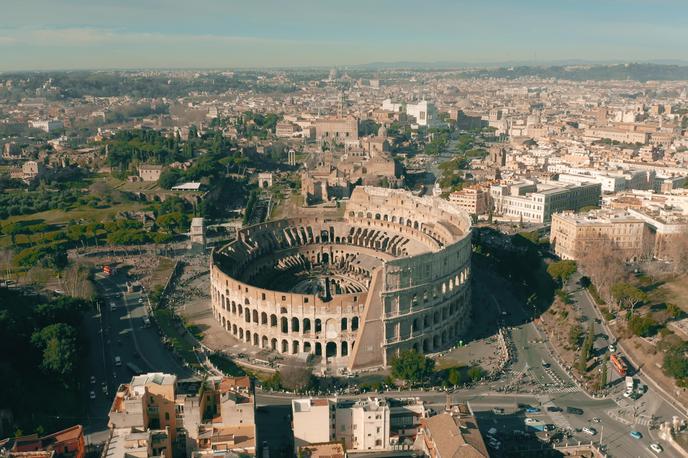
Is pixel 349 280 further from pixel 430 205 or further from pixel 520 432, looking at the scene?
pixel 520 432

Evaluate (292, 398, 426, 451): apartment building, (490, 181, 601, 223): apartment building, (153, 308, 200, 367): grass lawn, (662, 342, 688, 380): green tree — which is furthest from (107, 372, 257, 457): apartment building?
(490, 181, 601, 223): apartment building

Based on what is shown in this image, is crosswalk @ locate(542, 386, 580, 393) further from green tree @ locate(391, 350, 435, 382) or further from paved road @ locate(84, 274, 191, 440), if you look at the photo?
paved road @ locate(84, 274, 191, 440)

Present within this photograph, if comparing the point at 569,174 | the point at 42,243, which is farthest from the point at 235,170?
the point at 569,174

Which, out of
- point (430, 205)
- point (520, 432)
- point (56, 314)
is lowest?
point (520, 432)

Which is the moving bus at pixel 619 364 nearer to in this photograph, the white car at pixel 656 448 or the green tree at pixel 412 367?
the white car at pixel 656 448

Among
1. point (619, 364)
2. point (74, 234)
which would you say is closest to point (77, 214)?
point (74, 234)
